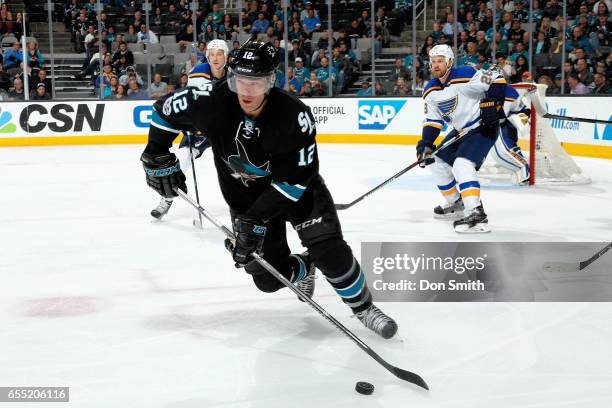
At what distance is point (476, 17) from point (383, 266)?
727 centimetres

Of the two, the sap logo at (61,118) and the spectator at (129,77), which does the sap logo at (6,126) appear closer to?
the sap logo at (61,118)

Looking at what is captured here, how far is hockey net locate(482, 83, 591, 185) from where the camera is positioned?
662 cm

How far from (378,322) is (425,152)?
2220 mm

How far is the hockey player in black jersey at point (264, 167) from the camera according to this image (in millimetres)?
2414

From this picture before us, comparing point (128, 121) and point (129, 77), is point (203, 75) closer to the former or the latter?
point (128, 121)

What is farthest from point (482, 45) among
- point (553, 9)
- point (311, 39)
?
point (311, 39)

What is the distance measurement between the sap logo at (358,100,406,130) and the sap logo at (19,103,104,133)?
3524 mm

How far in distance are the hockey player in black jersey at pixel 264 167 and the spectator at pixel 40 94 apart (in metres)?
8.31

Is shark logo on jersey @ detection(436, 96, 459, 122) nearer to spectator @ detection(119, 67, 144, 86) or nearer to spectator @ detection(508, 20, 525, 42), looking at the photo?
spectator @ detection(508, 20, 525, 42)

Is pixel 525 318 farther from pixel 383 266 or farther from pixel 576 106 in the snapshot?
pixel 576 106

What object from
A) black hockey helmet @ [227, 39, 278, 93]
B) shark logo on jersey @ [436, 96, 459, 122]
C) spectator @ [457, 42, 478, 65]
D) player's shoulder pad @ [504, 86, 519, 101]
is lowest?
shark logo on jersey @ [436, 96, 459, 122]

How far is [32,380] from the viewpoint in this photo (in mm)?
2402

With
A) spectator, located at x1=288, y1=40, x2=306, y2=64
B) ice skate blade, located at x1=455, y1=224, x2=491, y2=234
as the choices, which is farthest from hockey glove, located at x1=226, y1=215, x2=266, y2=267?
spectator, located at x1=288, y1=40, x2=306, y2=64

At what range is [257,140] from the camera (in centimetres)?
→ 251
